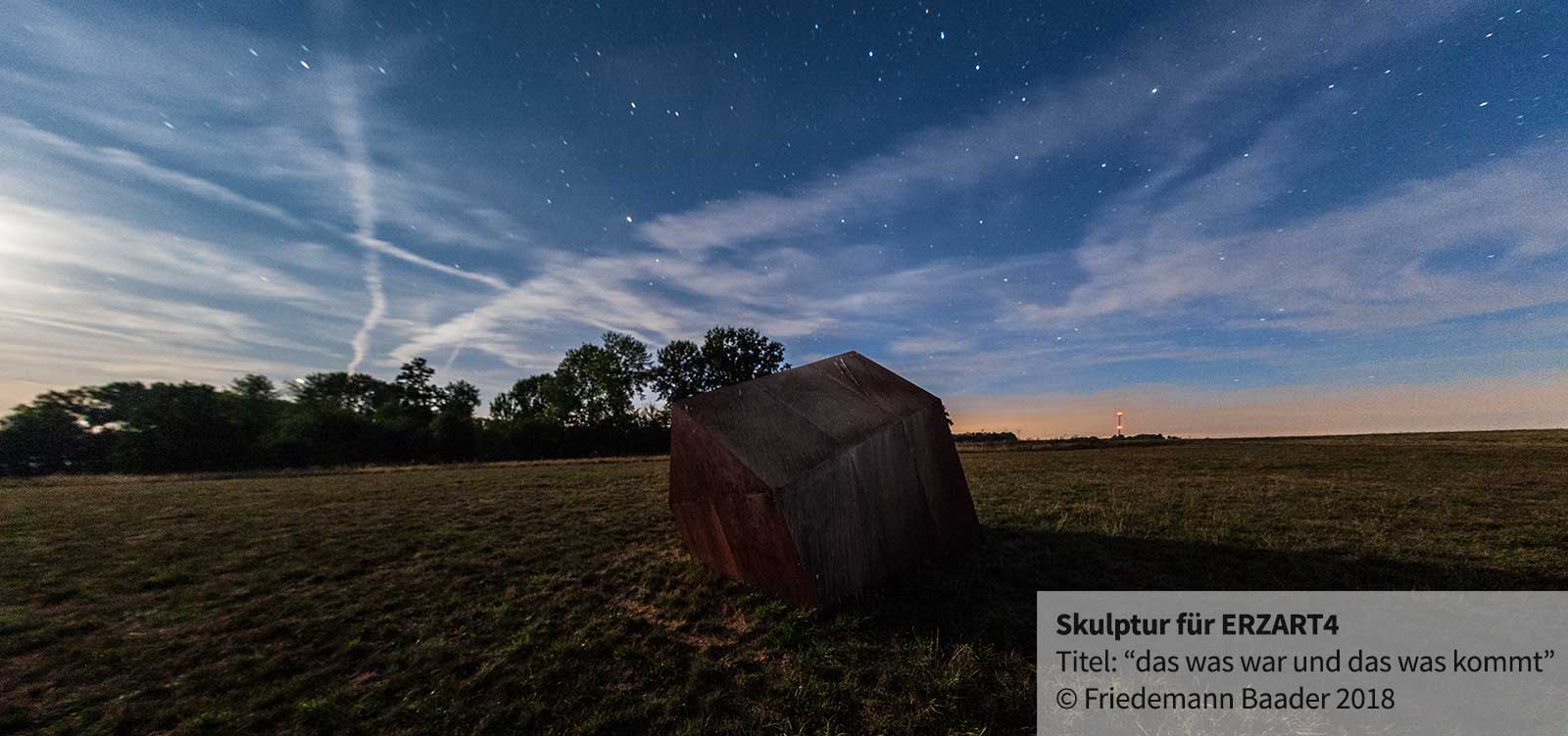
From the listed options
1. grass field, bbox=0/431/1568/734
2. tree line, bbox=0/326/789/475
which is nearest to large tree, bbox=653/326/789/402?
tree line, bbox=0/326/789/475

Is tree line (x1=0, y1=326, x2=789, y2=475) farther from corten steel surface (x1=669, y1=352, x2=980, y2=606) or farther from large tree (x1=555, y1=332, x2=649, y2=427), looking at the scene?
corten steel surface (x1=669, y1=352, x2=980, y2=606)

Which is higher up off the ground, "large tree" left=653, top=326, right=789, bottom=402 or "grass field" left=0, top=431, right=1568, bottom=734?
"large tree" left=653, top=326, right=789, bottom=402

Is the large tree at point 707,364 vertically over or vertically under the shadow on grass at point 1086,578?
over

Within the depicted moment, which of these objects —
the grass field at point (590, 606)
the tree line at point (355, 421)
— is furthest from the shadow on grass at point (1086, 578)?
the tree line at point (355, 421)

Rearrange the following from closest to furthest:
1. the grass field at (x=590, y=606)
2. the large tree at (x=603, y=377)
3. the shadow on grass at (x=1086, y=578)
Result: the grass field at (x=590, y=606) < the shadow on grass at (x=1086, y=578) < the large tree at (x=603, y=377)

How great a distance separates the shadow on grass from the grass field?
46 millimetres

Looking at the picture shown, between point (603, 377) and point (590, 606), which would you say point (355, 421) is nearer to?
Result: point (603, 377)

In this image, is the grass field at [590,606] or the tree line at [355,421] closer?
the grass field at [590,606]

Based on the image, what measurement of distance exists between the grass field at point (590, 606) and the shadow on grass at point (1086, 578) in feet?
0.15

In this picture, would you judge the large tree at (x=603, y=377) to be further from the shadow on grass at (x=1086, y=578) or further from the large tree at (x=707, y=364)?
the shadow on grass at (x=1086, y=578)

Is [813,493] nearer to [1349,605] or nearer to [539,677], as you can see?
[539,677]

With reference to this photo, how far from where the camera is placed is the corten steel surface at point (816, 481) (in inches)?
226

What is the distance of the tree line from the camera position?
3644cm

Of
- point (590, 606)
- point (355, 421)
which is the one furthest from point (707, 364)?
point (590, 606)
